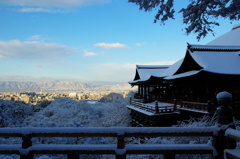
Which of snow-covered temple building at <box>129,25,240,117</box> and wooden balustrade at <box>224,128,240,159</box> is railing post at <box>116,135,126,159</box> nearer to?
wooden balustrade at <box>224,128,240,159</box>

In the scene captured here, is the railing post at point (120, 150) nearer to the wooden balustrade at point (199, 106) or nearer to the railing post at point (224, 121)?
the railing post at point (224, 121)

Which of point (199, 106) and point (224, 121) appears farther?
point (199, 106)

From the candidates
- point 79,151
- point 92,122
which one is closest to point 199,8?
point 79,151

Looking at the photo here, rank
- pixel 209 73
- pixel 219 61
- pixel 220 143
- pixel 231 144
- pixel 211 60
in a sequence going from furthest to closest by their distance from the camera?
pixel 211 60, pixel 219 61, pixel 209 73, pixel 220 143, pixel 231 144

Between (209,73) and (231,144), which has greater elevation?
(209,73)

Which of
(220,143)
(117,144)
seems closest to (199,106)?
(220,143)

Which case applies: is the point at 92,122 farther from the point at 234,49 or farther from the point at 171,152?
the point at 171,152


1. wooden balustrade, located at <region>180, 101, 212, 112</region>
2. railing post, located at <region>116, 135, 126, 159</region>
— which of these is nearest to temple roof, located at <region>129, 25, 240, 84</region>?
wooden balustrade, located at <region>180, 101, 212, 112</region>

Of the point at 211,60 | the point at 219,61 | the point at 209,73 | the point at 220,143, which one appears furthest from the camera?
the point at 211,60

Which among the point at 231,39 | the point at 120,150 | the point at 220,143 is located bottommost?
the point at 120,150

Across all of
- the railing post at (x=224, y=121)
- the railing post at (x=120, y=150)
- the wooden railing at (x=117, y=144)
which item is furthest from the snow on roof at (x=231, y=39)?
the railing post at (x=120, y=150)

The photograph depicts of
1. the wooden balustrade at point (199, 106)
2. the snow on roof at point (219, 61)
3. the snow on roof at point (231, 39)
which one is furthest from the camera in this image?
the snow on roof at point (231, 39)

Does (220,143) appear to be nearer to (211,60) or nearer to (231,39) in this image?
(211,60)

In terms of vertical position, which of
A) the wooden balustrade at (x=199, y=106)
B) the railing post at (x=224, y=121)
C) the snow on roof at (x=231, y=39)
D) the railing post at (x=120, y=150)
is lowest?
the wooden balustrade at (x=199, y=106)
